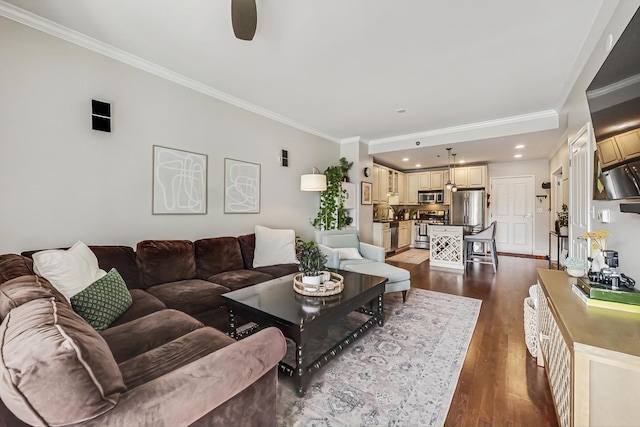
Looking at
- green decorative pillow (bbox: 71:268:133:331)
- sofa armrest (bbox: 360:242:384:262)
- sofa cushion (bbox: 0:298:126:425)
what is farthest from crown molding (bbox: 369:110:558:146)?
sofa cushion (bbox: 0:298:126:425)

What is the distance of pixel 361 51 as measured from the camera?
97.0 inches

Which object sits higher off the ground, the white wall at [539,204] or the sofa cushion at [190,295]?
the white wall at [539,204]

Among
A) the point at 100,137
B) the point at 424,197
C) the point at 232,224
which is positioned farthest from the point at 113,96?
the point at 424,197

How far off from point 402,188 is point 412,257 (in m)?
2.46

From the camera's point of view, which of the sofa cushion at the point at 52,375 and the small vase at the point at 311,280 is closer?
the sofa cushion at the point at 52,375

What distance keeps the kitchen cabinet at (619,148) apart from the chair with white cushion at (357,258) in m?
2.03

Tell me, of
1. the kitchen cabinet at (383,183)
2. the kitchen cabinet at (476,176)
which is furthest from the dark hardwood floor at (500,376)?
the kitchen cabinet at (476,176)

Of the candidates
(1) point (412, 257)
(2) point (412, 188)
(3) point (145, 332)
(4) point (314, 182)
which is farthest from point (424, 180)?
(3) point (145, 332)

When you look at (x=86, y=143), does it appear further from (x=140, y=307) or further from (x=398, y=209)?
(x=398, y=209)

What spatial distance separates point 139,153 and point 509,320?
14.0 ft

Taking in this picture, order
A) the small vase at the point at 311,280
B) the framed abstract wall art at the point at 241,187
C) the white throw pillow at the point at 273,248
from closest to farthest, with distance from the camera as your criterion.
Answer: the small vase at the point at 311,280, the white throw pillow at the point at 273,248, the framed abstract wall art at the point at 241,187

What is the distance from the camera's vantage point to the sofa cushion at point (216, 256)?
2.85 metres

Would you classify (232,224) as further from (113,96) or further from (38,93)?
(38,93)

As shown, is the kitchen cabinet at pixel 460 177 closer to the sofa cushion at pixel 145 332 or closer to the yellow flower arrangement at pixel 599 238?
the yellow flower arrangement at pixel 599 238
